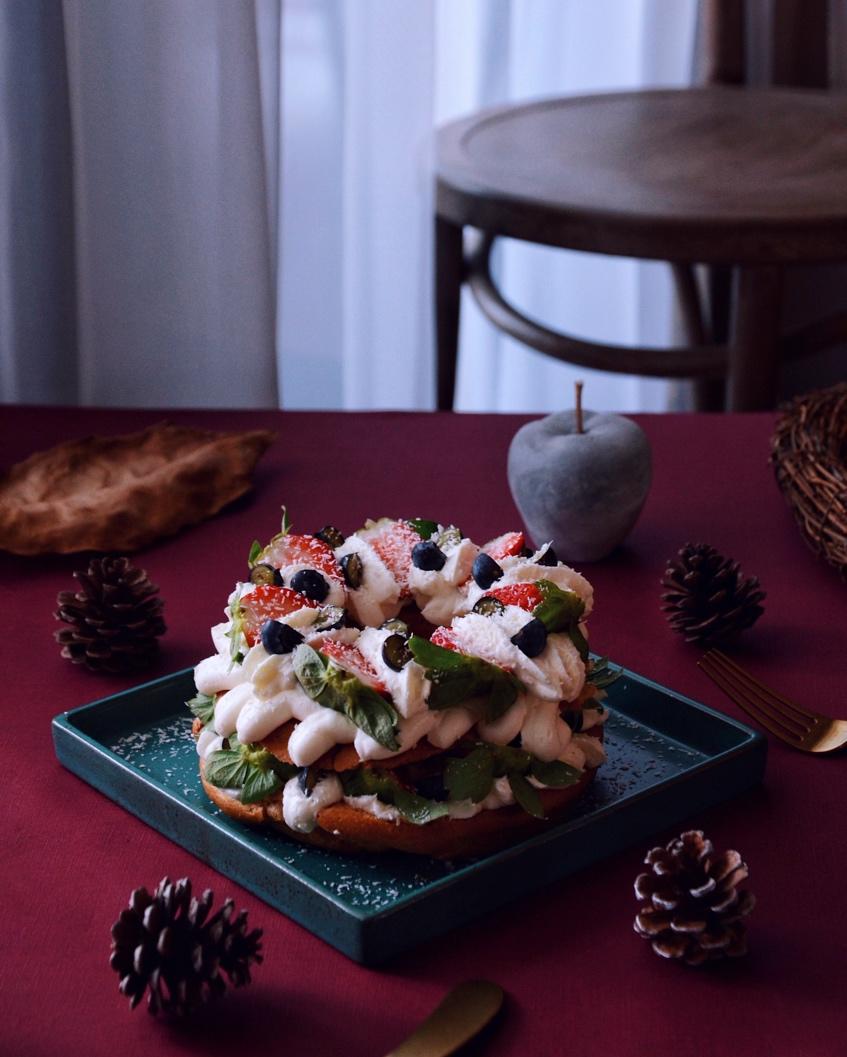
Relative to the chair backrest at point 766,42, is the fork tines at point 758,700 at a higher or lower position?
lower

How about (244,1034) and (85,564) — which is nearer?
(244,1034)

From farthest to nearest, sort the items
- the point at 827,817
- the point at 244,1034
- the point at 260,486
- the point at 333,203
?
the point at 333,203
the point at 260,486
the point at 827,817
the point at 244,1034

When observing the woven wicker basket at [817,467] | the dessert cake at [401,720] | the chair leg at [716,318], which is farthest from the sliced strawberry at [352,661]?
the chair leg at [716,318]

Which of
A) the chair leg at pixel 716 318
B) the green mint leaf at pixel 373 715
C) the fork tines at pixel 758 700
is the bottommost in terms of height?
the chair leg at pixel 716 318

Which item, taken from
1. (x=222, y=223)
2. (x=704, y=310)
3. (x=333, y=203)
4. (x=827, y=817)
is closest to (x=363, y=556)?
(x=827, y=817)

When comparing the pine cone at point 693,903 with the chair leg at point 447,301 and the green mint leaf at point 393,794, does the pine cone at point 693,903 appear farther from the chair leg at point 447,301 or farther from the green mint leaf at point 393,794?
the chair leg at point 447,301

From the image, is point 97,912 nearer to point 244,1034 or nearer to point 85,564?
point 244,1034
